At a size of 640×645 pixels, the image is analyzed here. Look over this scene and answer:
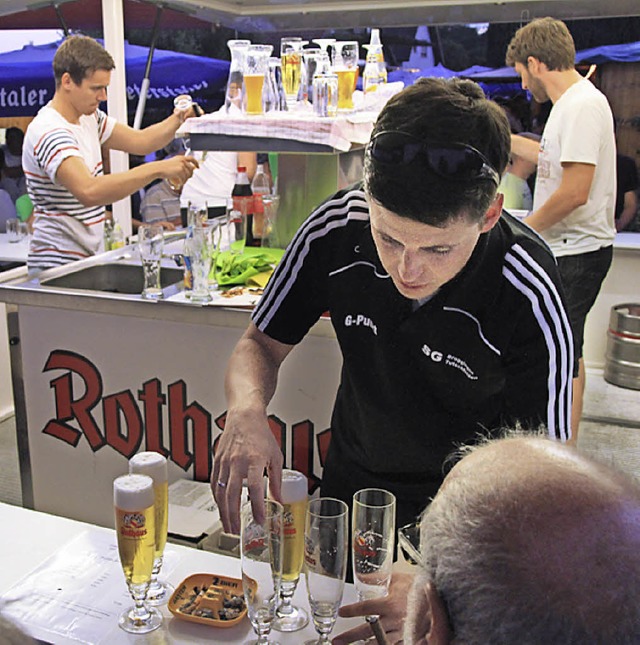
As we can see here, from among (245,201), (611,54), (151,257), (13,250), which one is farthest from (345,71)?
(611,54)

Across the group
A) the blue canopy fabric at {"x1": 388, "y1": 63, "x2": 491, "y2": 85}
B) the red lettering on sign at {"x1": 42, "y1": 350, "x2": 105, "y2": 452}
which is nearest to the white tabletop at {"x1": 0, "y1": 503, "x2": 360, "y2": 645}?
the red lettering on sign at {"x1": 42, "y1": 350, "x2": 105, "y2": 452}

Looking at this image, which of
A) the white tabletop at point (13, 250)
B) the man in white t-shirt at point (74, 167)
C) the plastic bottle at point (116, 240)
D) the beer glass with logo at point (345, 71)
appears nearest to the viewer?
the beer glass with logo at point (345, 71)

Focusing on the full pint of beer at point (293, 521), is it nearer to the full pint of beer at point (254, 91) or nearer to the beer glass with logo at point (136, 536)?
the beer glass with logo at point (136, 536)

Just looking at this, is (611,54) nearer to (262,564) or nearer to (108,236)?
(108,236)

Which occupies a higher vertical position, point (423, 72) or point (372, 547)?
point (423, 72)

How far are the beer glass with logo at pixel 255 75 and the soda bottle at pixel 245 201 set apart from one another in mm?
501

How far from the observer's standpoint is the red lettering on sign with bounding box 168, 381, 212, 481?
3.11 m

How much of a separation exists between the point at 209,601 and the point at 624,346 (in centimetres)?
447

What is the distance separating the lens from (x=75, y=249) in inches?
156

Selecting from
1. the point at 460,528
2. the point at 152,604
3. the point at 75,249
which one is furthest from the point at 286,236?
the point at 460,528

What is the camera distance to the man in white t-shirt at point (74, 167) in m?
3.64

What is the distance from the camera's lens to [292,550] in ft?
4.35

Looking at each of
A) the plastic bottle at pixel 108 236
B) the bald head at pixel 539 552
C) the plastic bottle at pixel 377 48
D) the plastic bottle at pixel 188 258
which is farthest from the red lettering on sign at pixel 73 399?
the bald head at pixel 539 552

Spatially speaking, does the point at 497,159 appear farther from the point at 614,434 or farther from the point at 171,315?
the point at 614,434
